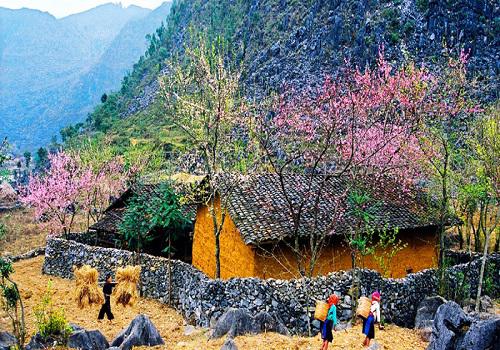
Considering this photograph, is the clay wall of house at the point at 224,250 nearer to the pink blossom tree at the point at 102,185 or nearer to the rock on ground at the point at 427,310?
the rock on ground at the point at 427,310

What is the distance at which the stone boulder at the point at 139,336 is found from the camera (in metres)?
13.0

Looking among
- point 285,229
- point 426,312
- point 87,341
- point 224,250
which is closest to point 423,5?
point 224,250

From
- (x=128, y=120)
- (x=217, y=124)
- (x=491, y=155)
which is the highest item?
(x=128, y=120)

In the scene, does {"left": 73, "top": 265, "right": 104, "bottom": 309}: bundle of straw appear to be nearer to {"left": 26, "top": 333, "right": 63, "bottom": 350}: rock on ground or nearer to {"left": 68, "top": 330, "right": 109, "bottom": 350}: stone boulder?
{"left": 68, "top": 330, "right": 109, "bottom": 350}: stone boulder

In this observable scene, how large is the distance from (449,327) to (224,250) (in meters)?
12.2

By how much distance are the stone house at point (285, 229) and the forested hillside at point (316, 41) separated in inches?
854

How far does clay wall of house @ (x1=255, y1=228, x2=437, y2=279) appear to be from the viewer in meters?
19.4

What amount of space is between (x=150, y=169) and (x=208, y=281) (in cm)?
3260

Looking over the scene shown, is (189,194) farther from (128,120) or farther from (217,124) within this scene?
(128,120)

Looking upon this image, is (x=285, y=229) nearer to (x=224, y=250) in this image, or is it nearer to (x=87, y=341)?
(x=224, y=250)

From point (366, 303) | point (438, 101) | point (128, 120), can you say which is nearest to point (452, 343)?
point (366, 303)

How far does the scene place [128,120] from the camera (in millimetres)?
103000

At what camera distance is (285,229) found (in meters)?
19.5

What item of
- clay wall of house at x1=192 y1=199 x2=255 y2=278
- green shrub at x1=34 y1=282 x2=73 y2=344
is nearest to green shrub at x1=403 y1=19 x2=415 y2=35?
clay wall of house at x1=192 y1=199 x2=255 y2=278
